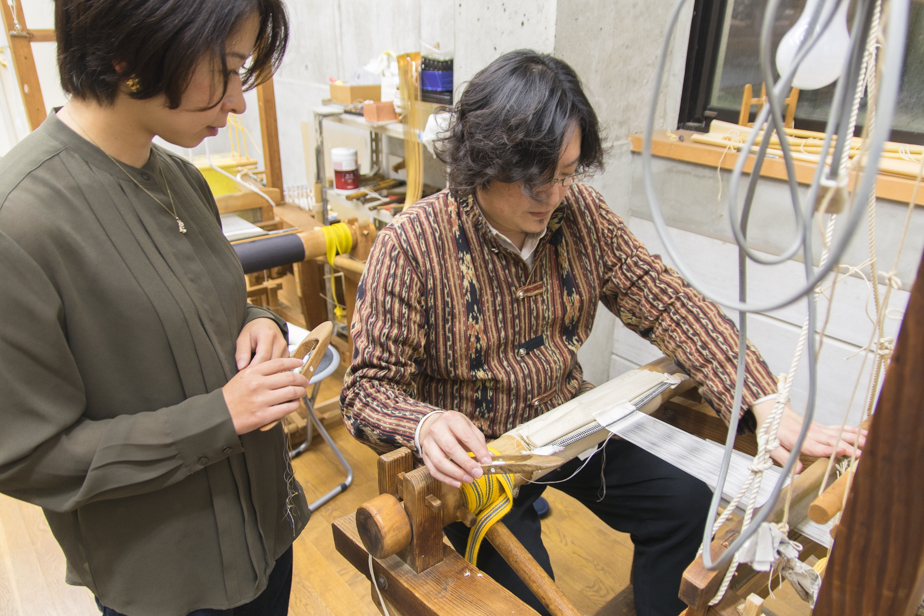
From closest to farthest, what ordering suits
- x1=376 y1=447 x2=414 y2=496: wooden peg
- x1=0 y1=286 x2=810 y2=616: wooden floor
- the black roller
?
x1=376 y1=447 x2=414 y2=496: wooden peg
x1=0 y1=286 x2=810 y2=616: wooden floor
the black roller

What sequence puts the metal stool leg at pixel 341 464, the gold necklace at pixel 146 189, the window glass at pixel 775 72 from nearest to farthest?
the gold necklace at pixel 146 189, the window glass at pixel 775 72, the metal stool leg at pixel 341 464

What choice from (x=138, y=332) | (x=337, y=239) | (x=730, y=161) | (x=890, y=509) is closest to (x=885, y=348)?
(x=890, y=509)

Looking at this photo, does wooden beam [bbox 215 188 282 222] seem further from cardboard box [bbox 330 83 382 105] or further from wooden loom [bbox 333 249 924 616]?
wooden loom [bbox 333 249 924 616]

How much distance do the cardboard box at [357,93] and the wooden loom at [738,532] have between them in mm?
1997

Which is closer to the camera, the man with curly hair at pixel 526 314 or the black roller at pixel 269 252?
the man with curly hair at pixel 526 314

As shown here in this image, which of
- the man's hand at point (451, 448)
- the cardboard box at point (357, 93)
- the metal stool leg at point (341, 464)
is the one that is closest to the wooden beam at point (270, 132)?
the cardboard box at point (357, 93)

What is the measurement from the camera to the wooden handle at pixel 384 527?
84cm

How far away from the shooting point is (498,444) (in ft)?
3.28

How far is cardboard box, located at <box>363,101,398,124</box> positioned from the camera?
2.38 m

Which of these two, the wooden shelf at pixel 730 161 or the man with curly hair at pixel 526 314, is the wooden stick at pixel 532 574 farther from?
the wooden shelf at pixel 730 161

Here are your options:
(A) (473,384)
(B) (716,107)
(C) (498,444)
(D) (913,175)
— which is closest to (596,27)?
(B) (716,107)

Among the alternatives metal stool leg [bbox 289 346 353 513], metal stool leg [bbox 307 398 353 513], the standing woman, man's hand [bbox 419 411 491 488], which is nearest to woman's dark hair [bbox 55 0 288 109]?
the standing woman

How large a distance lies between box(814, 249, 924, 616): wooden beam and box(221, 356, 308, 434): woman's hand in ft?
2.21

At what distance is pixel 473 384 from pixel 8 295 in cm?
80
